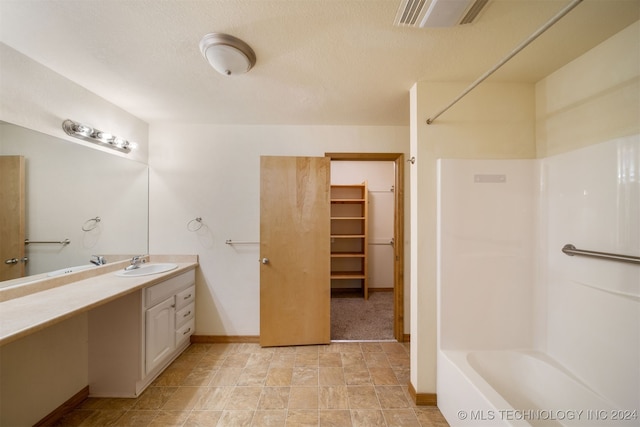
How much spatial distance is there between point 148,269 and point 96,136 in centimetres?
124

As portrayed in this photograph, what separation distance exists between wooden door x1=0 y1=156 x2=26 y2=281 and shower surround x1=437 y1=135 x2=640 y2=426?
278 cm

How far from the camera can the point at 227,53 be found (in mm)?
1244

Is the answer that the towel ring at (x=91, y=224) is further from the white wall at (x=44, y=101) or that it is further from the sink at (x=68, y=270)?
the white wall at (x=44, y=101)

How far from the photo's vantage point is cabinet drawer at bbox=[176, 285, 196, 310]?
206 cm

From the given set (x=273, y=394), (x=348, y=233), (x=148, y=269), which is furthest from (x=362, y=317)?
(x=148, y=269)

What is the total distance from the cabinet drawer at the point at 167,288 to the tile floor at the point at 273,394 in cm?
67

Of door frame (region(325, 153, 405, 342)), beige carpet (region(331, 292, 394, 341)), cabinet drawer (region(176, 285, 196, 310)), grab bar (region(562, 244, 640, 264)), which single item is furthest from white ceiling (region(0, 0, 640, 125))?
beige carpet (region(331, 292, 394, 341))

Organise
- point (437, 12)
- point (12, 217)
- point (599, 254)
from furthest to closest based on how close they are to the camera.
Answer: point (12, 217)
point (599, 254)
point (437, 12)

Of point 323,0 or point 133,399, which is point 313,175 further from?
point 133,399

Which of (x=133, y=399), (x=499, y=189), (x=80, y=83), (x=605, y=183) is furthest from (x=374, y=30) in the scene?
(x=133, y=399)

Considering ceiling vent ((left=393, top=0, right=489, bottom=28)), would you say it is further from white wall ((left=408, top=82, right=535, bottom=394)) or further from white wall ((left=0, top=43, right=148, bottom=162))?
white wall ((left=0, top=43, right=148, bottom=162))

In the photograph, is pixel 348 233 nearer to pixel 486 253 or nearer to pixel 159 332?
pixel 486 253

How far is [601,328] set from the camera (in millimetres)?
1209

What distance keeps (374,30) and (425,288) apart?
1.65 metres
